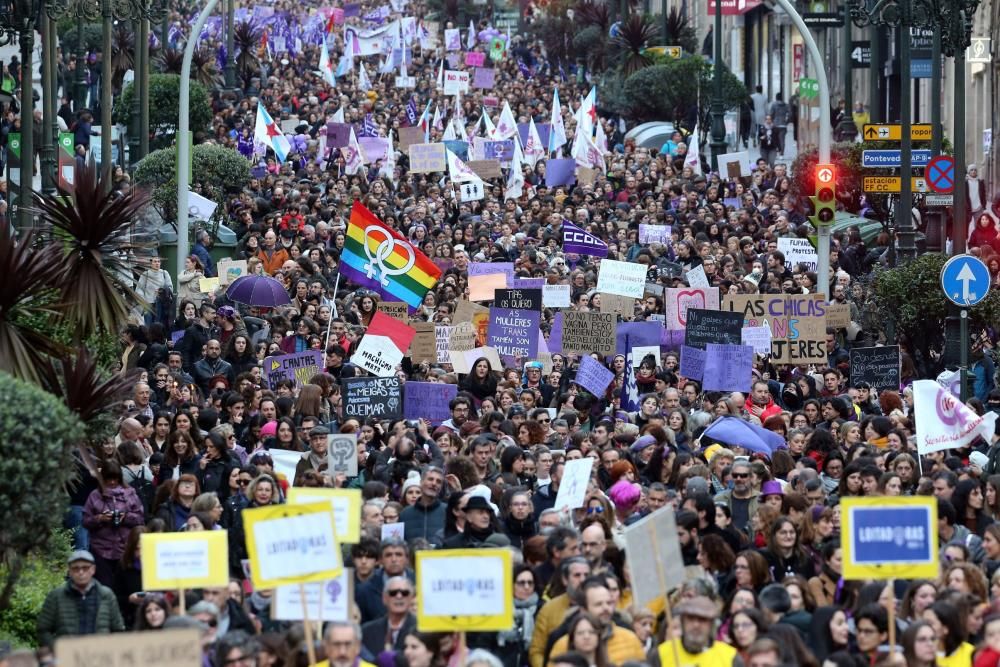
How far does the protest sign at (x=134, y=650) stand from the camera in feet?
29.8

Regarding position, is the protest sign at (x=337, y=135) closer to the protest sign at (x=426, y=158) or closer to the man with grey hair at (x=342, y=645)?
the protest sign at (x=426, y=158)

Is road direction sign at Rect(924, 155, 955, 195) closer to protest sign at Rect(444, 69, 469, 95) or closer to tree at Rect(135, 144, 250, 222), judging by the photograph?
tree at Rect(135, 144, 250, 222)

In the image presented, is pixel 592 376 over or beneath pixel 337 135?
beneath

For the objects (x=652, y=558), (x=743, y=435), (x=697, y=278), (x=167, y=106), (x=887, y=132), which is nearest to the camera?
(x=652, y=558)

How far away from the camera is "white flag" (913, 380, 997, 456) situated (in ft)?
55.1

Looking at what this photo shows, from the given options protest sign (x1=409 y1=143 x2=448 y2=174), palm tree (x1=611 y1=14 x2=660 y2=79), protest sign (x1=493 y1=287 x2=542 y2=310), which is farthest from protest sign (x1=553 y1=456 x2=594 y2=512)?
palm tree (x1=611 y1=14 x2=660 y2=79)

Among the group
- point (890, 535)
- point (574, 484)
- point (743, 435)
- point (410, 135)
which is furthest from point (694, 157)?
point (890, 535)

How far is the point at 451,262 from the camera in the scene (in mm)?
29266

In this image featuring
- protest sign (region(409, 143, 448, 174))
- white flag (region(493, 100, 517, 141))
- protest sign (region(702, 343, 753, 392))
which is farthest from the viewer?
white flag (region(493, 100, 517, 141))

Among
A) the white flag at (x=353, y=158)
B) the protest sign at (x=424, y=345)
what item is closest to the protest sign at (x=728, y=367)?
the protest sign at (x=424, y=345)

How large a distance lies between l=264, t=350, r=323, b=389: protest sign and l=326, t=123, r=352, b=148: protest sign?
20.3 m

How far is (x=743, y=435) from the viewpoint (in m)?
18.0

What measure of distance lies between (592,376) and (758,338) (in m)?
2.69

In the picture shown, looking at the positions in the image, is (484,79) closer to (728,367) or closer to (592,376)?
(728,367)
